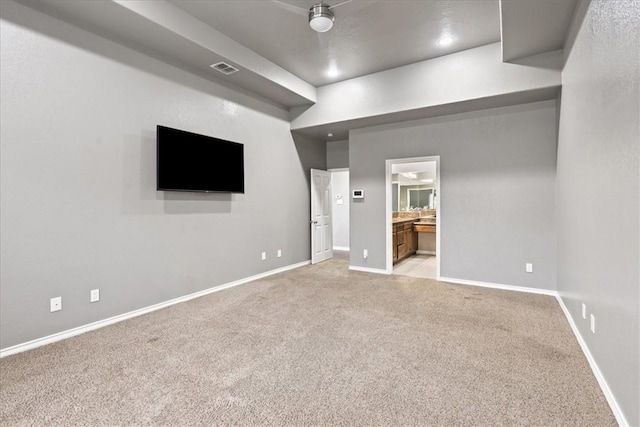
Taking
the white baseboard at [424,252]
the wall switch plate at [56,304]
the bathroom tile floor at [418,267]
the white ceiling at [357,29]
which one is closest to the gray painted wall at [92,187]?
the wall switch plate at [56,304]

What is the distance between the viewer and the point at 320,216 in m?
6.73

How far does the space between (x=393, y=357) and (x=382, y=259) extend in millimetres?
3092

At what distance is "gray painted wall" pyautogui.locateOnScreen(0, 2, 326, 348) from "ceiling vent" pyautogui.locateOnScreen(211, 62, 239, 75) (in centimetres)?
30

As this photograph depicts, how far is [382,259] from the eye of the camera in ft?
18.2

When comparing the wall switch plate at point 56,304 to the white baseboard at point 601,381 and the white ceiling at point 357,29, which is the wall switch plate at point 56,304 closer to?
the white ceiling at point 357,29

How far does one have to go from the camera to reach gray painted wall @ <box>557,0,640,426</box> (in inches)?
61.8

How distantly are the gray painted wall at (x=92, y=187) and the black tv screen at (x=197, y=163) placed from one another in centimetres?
14

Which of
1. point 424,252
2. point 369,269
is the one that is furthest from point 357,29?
point 424,252

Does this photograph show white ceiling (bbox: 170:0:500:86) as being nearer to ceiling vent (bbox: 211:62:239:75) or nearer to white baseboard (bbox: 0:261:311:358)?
ceiling vent (bbox: 211:62:239:75)

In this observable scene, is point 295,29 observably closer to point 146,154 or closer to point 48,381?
point 146,154

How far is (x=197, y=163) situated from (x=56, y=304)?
2.10m

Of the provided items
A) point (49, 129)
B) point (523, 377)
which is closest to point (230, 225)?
point (49, 129)

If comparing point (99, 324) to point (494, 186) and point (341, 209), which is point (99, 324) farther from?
point (341, 209)

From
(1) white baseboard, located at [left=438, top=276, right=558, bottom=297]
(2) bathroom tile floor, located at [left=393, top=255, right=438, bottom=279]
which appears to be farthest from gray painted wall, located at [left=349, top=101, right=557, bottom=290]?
(2) bathroom tile floor, located at [left=393, top=255, right=438, bottom=279]
